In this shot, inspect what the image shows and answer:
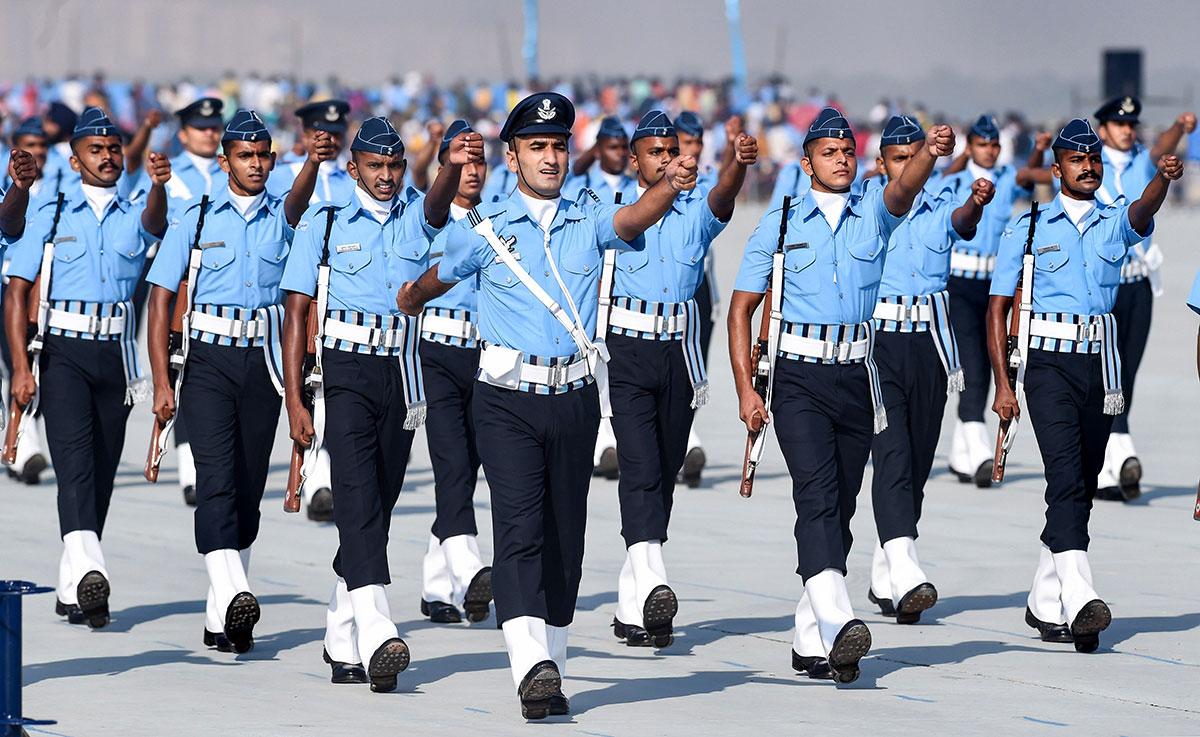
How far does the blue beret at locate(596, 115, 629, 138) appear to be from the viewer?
14219 mm

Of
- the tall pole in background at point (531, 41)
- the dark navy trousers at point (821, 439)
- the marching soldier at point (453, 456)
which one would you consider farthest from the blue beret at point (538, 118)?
the tall pole in background at point (531, 41)

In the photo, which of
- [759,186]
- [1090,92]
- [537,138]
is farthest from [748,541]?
→ [1090,92]

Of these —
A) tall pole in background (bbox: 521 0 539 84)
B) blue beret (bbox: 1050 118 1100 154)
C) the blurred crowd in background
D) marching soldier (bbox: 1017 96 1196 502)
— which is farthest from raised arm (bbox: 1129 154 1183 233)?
tall pole in background (bbox: 521 0 539 84)

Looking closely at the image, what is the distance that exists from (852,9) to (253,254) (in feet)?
222

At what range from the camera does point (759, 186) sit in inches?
1780

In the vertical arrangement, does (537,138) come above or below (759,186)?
below

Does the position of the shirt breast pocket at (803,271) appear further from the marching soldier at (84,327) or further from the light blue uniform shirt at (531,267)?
the marching soldier at (84,327)

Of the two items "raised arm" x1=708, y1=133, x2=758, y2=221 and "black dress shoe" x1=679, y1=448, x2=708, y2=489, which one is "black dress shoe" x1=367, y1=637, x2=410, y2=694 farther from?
"black dress shoe" x1=679, y1=448, x2=708, y2=489

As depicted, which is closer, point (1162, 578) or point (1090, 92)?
point (1162, 578)

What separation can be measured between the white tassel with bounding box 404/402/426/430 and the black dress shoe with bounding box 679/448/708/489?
5682 mm

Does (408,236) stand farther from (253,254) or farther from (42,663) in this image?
(42,663)

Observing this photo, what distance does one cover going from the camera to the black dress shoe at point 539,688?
838 cm

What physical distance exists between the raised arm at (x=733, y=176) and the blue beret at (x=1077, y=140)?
60.3 inches

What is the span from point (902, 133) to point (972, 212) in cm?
66
